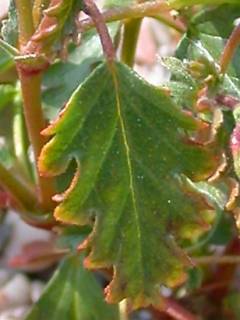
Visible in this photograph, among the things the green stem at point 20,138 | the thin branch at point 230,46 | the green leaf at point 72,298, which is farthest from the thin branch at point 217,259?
the thin branch at point 230,46

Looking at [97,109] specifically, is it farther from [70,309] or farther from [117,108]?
[70,309]

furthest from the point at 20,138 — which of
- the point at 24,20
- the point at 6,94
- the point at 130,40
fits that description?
the point at 24,20

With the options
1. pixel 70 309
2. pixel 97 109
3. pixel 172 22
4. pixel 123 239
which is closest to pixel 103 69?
pixel 97 109

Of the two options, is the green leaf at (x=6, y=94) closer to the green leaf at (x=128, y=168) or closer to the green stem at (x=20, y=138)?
the green stem at (x=20, y=138)

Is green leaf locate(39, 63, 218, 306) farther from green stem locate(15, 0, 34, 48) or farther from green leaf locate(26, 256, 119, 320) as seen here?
green leaf locate(26, 256, 119, 320)

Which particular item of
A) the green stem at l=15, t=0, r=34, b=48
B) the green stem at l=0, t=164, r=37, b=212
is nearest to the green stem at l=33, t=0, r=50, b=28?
the green stem at l=15, t=0, r=34, b=48

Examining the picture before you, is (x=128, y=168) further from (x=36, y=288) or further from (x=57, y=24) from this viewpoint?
(x=36, y=288)
